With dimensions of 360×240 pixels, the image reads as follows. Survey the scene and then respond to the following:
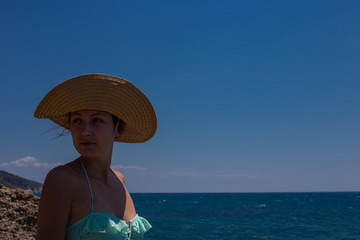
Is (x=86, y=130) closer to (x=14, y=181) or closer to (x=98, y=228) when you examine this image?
(x=98, y=228)

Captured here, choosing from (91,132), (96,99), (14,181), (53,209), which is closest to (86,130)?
(91,132)

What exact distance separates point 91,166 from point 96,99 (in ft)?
1.19

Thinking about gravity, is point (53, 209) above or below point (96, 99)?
below

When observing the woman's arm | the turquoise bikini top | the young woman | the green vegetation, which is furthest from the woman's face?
the green vegetation

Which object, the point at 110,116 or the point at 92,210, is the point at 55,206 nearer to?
the point at 92,210

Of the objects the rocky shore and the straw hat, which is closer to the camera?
the straw hat

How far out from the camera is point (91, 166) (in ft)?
6.21

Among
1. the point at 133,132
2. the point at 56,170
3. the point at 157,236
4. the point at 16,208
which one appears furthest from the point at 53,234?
the point at 157,236

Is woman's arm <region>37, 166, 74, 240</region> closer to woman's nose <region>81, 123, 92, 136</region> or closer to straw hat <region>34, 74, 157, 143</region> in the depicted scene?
woman's nose <region>81, 123, 92, 136</region>

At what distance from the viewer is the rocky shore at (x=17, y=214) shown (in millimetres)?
4020

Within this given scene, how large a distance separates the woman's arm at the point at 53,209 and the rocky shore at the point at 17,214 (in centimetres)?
277

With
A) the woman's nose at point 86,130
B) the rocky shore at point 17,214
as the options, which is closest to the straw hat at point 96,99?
the woman's nose at point 86,130

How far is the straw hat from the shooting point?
1841 mm

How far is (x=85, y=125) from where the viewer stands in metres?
1.80
